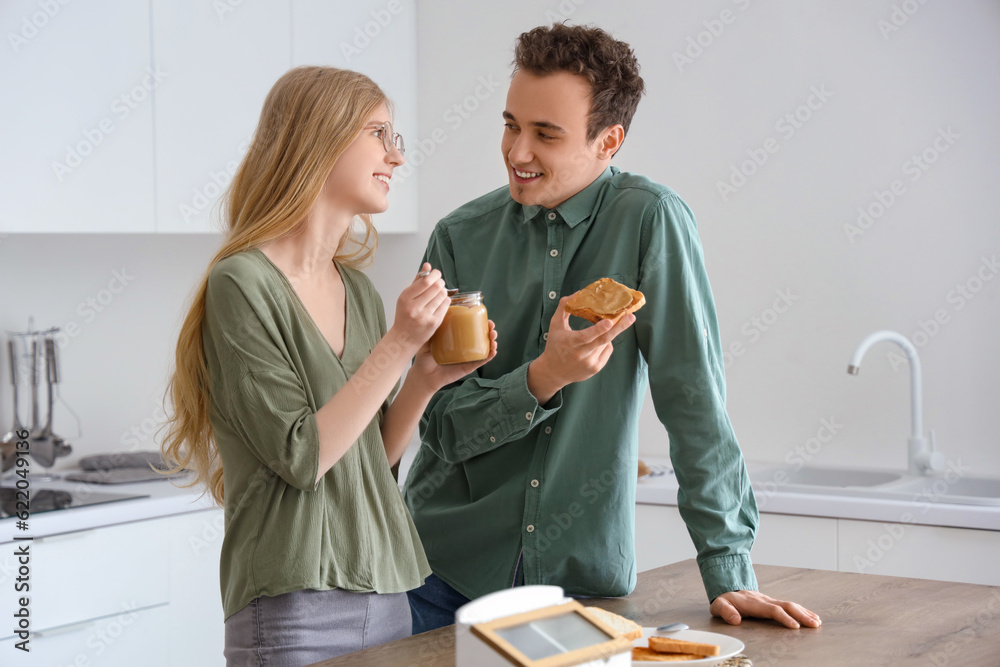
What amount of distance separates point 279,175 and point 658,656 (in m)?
0.83

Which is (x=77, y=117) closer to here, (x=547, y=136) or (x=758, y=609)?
(x=547, y=136)

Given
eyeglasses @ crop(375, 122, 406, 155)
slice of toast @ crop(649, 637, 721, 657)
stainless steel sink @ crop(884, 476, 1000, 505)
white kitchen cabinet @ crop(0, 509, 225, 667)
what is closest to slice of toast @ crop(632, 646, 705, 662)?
slice of toast @ crop(649, 637, 721, 657)

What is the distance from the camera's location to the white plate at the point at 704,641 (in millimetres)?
1062

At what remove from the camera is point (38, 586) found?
2396mm

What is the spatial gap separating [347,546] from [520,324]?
45 centimetres

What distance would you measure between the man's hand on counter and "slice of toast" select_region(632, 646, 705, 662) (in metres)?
0.21

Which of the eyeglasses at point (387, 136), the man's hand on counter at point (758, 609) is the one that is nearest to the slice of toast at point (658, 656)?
the man's hand on counter at point (758, 609)

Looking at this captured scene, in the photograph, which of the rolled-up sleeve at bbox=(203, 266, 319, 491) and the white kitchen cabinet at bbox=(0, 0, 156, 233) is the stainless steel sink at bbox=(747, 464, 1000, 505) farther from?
the white kitchen cabinet at bbox=(0, 0, 156, 233)

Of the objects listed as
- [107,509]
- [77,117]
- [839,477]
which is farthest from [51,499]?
[839,477]

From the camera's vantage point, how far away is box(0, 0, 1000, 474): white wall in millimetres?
2730

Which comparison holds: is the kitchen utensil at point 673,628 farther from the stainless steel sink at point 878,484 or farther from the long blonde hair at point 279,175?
the stainless steel sink at point 878,484

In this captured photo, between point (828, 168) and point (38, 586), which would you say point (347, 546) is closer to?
point (38, 586)

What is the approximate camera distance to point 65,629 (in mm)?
2457

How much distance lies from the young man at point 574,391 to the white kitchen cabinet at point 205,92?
1.51 m
